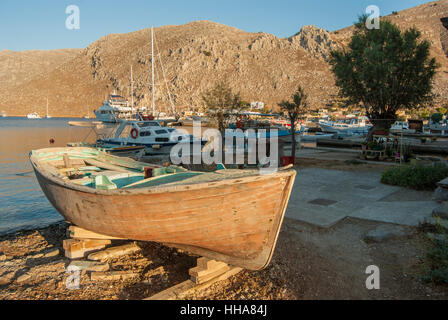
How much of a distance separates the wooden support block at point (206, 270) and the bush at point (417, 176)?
8.38 meters

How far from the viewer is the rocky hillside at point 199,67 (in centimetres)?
10544

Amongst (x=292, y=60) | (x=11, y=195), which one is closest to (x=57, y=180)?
(x=11, y=195)

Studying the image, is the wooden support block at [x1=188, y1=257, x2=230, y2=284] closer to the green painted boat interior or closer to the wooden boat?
the wooden boat

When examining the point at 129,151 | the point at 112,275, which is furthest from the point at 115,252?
the point at 129,151

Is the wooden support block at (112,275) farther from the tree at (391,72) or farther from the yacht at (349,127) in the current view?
the yacht at (349,127)

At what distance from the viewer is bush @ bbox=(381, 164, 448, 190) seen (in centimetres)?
1006

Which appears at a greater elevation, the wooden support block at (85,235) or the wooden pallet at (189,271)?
the wooden support block at (85,235)

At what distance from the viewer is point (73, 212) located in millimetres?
6266

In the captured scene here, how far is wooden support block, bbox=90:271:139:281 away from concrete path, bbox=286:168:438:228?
165 inches

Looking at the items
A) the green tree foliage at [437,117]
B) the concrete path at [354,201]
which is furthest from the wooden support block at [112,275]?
the green tree foliage at [437,117]

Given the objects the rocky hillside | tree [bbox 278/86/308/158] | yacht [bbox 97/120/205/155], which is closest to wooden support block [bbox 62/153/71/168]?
tree [bbox 278/86/308/158]

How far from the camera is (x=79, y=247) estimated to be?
612 cm
